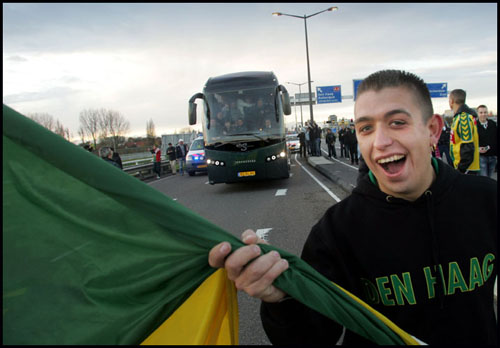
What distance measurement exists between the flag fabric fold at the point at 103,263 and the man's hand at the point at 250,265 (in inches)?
1.6

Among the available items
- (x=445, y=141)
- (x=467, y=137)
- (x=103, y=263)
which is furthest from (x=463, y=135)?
(x=103, y=263)

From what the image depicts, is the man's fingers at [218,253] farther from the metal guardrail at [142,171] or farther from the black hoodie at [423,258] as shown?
the metal guardrail at [142,171]

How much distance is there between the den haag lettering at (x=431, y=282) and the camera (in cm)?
144

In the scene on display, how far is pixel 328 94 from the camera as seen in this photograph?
35.5m

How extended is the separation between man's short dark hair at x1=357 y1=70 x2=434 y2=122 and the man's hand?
35.3 inches

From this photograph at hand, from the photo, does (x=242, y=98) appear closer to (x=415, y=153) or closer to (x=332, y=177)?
(x=332, y=177)

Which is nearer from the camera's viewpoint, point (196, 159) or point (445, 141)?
point (445, 141)

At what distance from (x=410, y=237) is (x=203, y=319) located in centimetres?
92

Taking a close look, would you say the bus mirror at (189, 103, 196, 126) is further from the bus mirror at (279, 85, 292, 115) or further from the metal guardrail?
the metal guardrail

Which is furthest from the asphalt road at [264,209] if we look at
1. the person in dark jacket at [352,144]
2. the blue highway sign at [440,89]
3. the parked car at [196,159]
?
the blue highway sign at [440,89]

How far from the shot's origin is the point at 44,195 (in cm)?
105

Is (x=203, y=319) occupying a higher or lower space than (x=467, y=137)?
lower

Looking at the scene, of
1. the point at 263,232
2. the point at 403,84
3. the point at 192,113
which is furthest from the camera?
the point at 192,113

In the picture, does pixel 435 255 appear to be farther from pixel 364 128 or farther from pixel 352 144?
pixel 352 144
